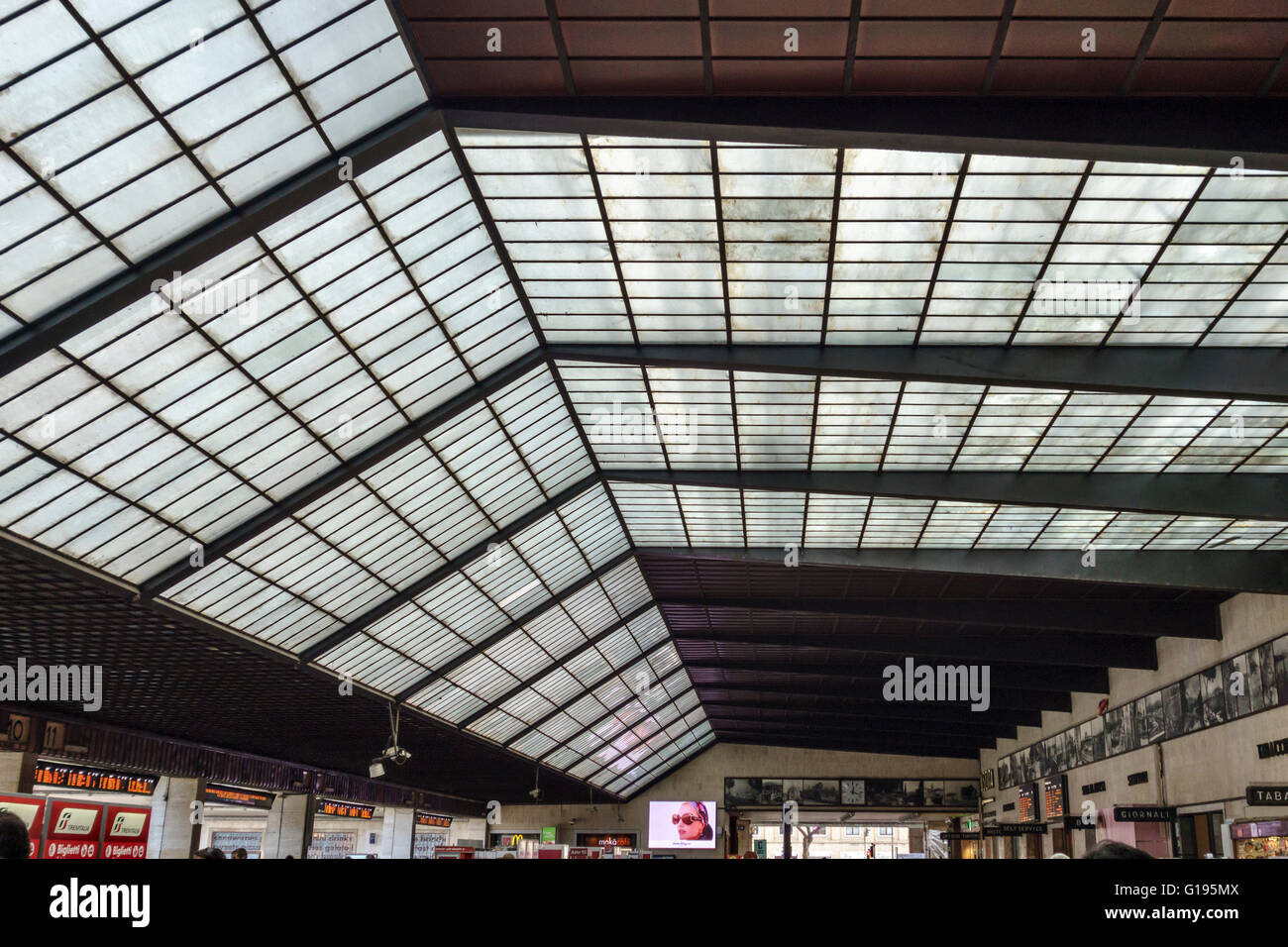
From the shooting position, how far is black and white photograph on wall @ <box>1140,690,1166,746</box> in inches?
1528

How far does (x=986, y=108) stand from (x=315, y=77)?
10301 mm

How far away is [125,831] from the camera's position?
51.5 ft

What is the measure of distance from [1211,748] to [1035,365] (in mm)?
19044

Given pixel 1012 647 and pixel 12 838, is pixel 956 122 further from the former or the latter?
pixel 1012 647

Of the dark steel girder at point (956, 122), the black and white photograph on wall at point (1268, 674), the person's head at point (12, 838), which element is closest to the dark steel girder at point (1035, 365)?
the dark steel girder at point (956, 122)

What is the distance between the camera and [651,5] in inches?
564

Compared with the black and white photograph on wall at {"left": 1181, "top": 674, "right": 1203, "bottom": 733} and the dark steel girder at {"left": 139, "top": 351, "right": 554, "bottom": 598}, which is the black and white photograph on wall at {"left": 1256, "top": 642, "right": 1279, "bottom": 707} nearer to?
the black and white photograph on wall at {"left": 1181, "top": 674, "right": 1203, "bottom": 733}

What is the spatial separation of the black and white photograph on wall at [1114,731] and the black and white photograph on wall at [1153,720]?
271 centimetres

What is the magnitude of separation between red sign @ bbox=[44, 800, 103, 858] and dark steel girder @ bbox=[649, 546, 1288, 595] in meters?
25.5

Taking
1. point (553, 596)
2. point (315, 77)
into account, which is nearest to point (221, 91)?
point (315, 77)

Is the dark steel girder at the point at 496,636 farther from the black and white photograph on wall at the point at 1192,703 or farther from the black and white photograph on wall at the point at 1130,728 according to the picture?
the black and white photograph on wall at the point at 1130,728

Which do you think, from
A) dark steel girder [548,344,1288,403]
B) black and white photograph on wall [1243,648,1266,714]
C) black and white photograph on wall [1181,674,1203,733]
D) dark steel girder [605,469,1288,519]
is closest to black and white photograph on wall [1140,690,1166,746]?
black and white photograph on wall [1181,674,1203,733]

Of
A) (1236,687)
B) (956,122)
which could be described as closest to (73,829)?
(956,122)
